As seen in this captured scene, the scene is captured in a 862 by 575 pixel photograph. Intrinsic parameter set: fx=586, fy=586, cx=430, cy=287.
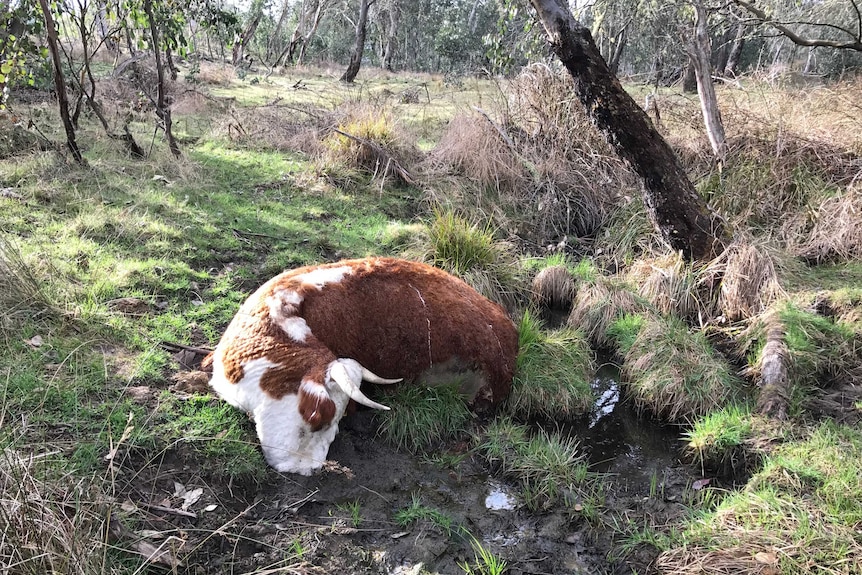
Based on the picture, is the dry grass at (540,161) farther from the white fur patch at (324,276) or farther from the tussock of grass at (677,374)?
the white fur patch at (324,276)

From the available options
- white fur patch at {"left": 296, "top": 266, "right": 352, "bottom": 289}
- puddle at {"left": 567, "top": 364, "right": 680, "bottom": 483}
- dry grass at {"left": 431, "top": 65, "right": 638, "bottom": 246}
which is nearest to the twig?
dry grass at {"left": 431, "top": 65, "right": 638, "bottom": 246}

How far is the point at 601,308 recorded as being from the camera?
5344mm

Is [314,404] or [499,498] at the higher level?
[314,404]

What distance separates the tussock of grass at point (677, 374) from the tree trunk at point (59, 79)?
6124mm

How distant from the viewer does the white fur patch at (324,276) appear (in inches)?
136

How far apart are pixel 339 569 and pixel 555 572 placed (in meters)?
1.02

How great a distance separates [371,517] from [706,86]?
640 centimetres

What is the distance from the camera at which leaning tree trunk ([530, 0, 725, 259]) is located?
5.18 metres

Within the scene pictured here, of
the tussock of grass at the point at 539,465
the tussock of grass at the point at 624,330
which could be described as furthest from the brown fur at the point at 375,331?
the tussock of grass at the point at 624,330

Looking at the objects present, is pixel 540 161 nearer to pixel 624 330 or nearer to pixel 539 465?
pixel 624 330

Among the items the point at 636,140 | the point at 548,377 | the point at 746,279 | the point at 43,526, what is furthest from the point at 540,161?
the point at 43,526

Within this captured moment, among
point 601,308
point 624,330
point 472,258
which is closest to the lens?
point 624,330

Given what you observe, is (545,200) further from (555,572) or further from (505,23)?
(555,572)

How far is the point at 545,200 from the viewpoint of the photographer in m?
7.36
